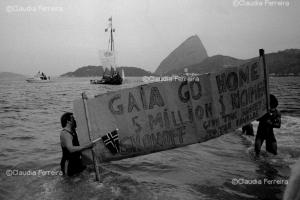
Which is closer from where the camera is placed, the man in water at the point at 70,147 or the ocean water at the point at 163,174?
the man in water at the point at 70,147

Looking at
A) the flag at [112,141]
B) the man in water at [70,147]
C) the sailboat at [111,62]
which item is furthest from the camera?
the sailboat at [111,62]

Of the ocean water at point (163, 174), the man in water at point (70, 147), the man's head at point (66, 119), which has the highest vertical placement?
the man's head at point (66, 119)

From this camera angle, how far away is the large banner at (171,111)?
23.1ft

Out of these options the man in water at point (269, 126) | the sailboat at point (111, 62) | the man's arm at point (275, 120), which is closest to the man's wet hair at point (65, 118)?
the man in water at point (269, 126)

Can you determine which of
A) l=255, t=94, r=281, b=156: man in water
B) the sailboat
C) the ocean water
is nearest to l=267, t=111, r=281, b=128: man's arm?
l=255, t=94, r=281, b=156: man in water

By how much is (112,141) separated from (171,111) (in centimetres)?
156

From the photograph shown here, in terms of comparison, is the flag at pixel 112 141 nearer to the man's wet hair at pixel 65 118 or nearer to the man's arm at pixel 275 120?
the man's wet hair at pixel 65 118

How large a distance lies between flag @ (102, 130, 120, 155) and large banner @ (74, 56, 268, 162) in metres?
0.04

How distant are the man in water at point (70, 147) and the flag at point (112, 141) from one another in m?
0.36

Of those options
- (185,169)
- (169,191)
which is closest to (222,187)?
(169,191)

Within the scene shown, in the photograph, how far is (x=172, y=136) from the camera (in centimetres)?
719

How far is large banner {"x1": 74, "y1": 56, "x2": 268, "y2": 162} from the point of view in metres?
7.05

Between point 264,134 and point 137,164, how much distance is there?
4493 millimetres

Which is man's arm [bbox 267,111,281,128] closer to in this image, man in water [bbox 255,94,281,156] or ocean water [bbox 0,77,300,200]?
man in water [bbox 255,94,281,156]
